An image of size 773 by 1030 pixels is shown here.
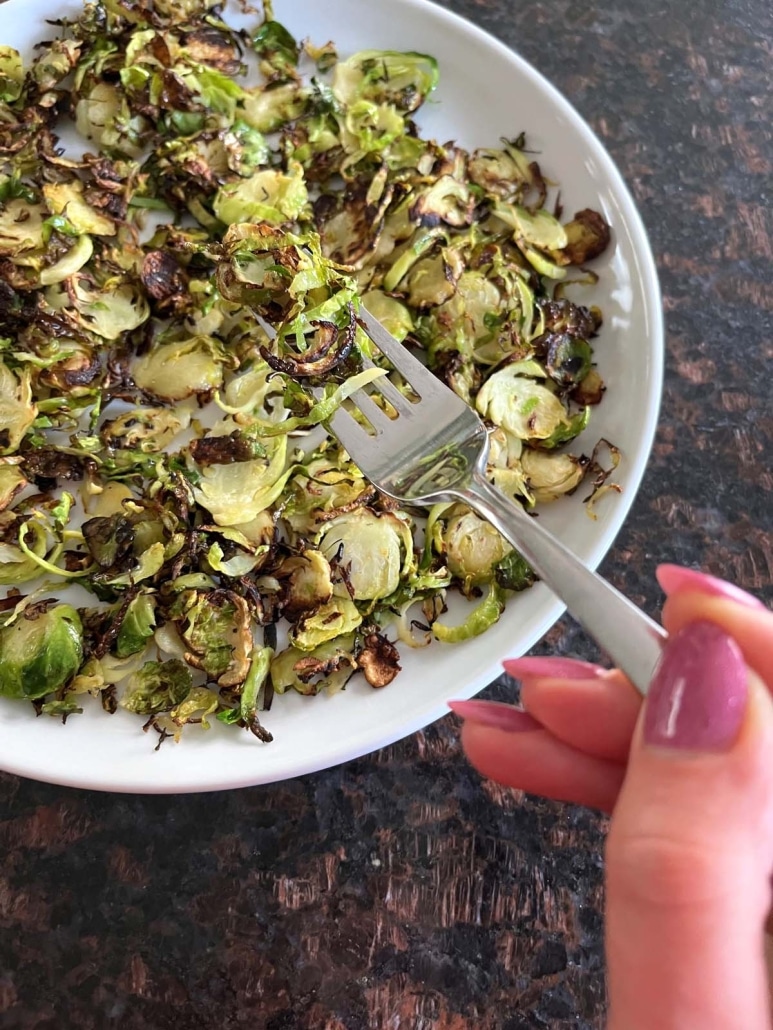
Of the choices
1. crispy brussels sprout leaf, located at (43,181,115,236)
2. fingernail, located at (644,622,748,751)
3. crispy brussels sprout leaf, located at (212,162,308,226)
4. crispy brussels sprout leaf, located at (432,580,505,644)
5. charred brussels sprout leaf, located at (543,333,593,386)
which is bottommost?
crispy brussels sprout leaf, located at (43,181,115,236)

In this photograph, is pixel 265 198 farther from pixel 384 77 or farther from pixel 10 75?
pixel 10 75

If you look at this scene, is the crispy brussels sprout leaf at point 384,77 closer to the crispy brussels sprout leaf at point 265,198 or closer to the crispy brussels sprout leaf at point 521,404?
the crispy brussels sprout leaf at point 265,198

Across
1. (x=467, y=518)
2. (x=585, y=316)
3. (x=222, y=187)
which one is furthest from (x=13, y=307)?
(x=585, y=316)

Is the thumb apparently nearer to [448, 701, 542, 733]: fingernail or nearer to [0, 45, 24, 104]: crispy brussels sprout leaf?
[448, 701, 542, 733]: fingernail

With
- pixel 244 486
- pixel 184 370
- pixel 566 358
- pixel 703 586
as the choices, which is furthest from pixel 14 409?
pixel 703 586

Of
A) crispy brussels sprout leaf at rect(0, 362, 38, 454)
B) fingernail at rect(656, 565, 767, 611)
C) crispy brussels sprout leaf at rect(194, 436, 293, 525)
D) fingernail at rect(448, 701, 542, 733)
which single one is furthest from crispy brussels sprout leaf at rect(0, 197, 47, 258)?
fingernail at rect(656, 565, 767, 611)

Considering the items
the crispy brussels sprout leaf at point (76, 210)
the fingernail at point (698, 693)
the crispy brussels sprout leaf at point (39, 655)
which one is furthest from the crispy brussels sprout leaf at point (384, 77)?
the fingernail at point (698, 693)

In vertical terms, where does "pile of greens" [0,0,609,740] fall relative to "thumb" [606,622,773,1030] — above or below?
below
